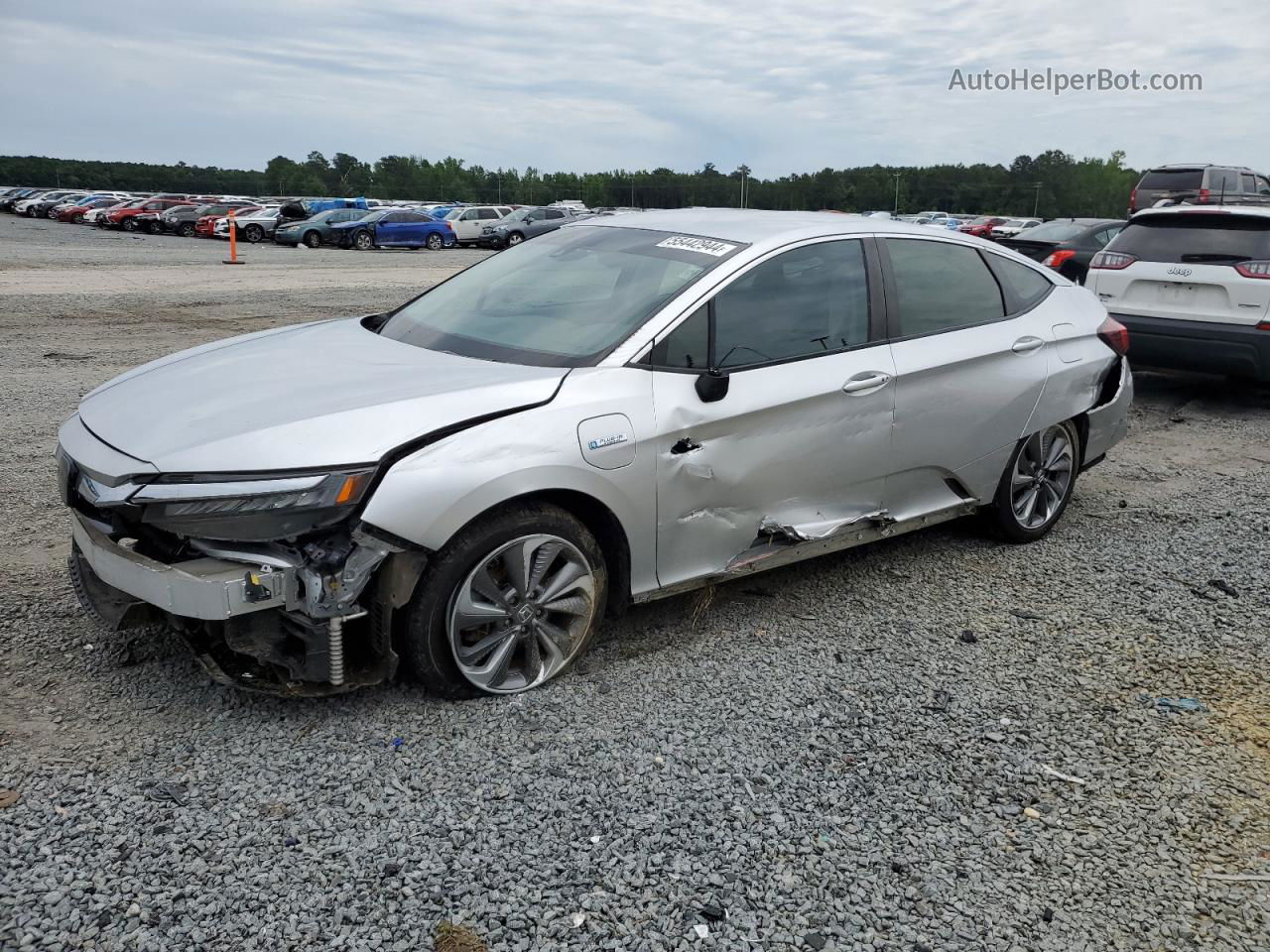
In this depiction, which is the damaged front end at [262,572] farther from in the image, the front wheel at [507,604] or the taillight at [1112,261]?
the taillight at [1112,261]

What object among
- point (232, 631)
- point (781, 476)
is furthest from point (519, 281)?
point (232, 631)

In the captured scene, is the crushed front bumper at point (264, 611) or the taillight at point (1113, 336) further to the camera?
the taillight at point (1113, 336)

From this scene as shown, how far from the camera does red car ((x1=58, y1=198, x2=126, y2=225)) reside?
45250 millimetres

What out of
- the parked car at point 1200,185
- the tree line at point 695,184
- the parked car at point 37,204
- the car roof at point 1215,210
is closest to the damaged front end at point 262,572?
the car roof at point 1215,210

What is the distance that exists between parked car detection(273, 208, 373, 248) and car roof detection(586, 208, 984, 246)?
103ft

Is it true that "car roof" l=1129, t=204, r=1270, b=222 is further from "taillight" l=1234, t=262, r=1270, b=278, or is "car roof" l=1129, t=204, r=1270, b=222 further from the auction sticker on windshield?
the auction sticker on windshield

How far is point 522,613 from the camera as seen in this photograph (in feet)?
12.2

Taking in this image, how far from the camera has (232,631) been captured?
3.32 meters

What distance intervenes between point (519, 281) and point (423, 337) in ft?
1.74

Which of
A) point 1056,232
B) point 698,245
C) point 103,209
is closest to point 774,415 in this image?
point 698,245

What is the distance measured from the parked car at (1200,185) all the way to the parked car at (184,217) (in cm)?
3268

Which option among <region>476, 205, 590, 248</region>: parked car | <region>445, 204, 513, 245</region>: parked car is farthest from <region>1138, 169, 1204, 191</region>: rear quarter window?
<region>445, 204, 513, 245</region>: parked car

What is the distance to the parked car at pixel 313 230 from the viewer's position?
3441 centimetres

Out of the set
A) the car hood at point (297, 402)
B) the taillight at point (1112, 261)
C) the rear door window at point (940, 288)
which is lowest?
the car hood at point (297, 402)
